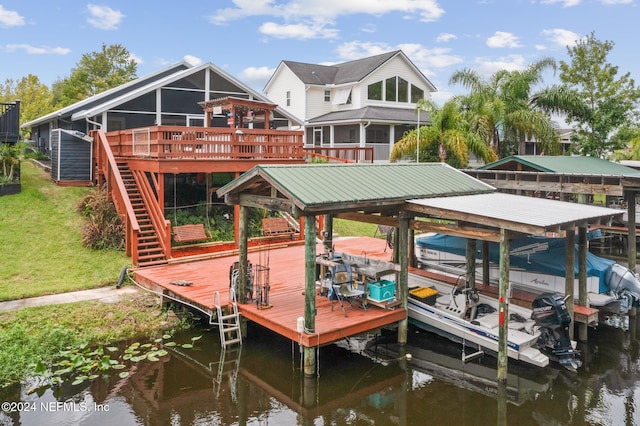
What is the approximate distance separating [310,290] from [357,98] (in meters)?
25.7

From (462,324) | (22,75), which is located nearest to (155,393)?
(462,324)

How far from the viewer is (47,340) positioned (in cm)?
1032

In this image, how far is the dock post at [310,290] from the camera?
32.1ft

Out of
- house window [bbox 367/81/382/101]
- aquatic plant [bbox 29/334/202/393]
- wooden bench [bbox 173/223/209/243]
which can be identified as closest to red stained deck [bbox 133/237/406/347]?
wooden bench [bbox 173/223/209/243]

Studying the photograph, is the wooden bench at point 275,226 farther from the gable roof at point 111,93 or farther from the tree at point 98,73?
the tree at point 98,73

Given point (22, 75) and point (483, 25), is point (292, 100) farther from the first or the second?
point (22, 75)

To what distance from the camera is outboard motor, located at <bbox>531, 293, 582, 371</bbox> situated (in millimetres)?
10320

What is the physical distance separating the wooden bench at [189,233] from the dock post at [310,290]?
7.59 m

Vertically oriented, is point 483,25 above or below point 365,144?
above

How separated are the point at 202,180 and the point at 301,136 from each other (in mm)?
4658

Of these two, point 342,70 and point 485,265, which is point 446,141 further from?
point 342,70

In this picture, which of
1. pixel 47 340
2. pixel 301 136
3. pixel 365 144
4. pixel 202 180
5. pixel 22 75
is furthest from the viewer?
pixel 22 75

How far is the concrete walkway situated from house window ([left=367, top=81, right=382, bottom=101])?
24069 mm

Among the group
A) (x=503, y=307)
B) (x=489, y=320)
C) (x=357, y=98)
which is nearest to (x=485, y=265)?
(x=489, y=320)
